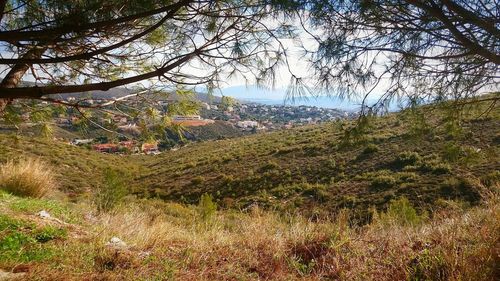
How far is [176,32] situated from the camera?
376cm

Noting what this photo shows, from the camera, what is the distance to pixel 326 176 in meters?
16.3

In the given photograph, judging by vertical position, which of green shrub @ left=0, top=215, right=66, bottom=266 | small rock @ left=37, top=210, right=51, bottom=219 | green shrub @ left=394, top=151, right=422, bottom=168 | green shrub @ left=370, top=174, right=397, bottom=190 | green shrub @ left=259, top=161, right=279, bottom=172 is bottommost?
green shrub @ left=259, top=161, right=279, bottom=172

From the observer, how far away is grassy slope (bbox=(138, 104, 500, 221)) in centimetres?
1189

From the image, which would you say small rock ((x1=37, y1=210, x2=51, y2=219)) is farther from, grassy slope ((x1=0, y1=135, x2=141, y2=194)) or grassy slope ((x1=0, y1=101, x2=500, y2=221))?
grassy slope ((x1=0, y1=135, x2=141, y2=194))

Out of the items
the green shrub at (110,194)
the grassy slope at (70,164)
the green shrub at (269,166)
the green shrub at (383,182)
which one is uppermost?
the green shrub at (110,194)

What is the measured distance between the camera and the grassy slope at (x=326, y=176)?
11891 millimetres

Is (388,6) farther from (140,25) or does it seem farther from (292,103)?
(140,25)

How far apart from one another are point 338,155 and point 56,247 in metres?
16.3

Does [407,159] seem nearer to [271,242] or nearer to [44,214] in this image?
[271,242]

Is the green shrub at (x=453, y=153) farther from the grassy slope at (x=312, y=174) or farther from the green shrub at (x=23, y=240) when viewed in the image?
the green shrub at (x=23, y=240)

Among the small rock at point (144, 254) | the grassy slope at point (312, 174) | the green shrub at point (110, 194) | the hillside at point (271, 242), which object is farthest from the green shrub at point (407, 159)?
the small rock at point (144, 254)

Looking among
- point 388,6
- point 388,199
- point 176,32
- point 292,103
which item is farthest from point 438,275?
point 388,199

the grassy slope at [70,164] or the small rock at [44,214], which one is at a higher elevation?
the small rock at [44,214]

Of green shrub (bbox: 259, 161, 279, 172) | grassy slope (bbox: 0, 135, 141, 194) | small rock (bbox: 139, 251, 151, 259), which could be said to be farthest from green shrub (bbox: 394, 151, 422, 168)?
small rock (bbox: 139, 251, 151, 259)
